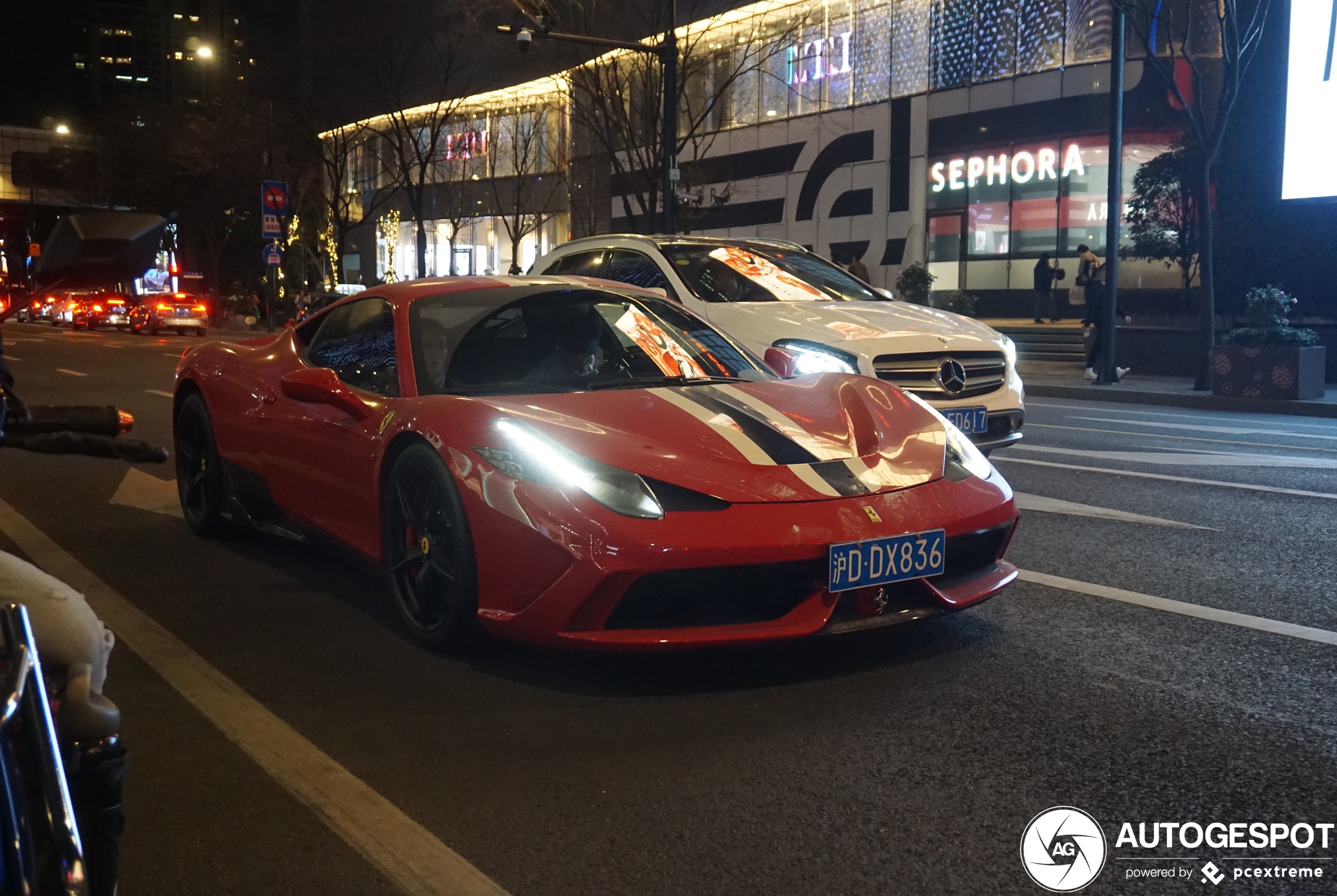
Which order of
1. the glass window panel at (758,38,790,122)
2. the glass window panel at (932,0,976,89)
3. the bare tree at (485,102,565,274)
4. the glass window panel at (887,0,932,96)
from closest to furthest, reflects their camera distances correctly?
1. the glass window panel at (932,0,976,89)
2. the glass window panel at (887,0,932,96)
3. the glass window panel at (758,38,790,122)
4. the bare tree at (485,102,565,274)

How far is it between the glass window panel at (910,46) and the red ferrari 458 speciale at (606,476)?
96.8 feet

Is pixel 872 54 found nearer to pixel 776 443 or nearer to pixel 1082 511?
pixel 1082 511

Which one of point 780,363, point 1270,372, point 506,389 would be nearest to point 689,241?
point 780,363

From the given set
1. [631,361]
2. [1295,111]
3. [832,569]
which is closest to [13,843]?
[832,569]

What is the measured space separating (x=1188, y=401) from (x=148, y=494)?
495 inches

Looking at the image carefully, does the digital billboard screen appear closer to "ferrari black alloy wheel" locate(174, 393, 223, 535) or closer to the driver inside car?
the driver inside car

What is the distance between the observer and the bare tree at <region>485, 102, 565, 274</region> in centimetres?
4556

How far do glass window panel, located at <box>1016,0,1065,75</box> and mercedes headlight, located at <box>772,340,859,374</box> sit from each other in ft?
79.1

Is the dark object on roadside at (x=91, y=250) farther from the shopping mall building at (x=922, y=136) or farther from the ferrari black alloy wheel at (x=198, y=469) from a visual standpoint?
the shopping mall building at (x=922, y=136)

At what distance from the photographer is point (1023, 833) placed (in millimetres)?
2895

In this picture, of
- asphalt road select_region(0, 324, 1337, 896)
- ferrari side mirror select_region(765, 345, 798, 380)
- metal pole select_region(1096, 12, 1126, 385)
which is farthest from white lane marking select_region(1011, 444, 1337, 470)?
metal pole select_region(1096, 12, 1126, 385)

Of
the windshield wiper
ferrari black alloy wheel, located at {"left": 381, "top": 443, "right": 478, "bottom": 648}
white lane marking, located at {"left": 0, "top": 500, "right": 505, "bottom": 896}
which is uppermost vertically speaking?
the windshield wiper

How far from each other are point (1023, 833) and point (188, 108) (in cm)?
4369

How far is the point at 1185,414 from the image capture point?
1468cm
